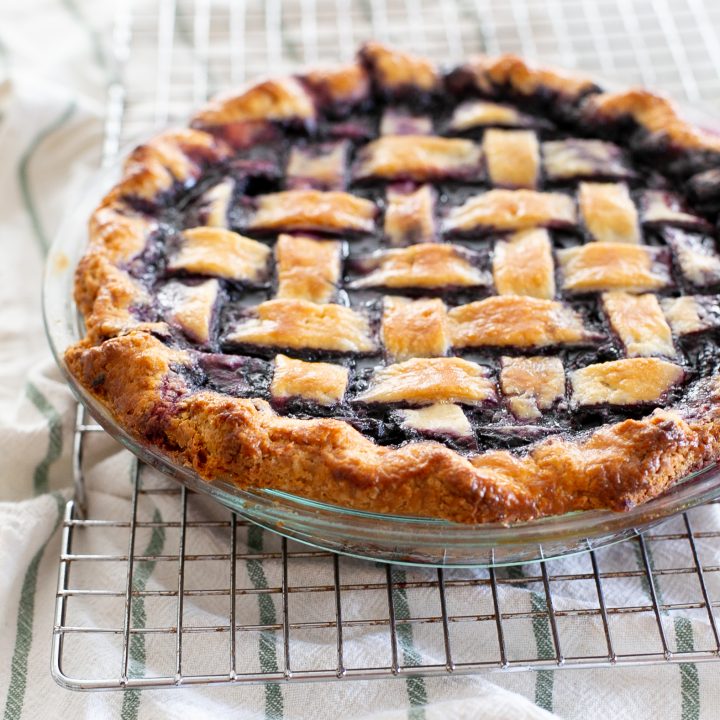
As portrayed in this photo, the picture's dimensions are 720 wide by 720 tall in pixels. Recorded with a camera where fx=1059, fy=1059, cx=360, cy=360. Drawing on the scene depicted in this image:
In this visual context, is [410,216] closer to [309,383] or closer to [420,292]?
[420,292]

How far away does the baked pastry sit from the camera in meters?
1.46

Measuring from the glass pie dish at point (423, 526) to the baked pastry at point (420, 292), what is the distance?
0.06ft

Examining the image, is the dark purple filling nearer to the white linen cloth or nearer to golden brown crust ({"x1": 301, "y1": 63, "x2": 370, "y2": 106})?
golden brown crust ({"x1": 301, "y1": 63, "x2": 370, "y2": 106})

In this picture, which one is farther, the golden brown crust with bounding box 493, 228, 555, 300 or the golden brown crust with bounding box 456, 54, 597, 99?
the golden brown crust with bounding box 456, 54, 597, 99

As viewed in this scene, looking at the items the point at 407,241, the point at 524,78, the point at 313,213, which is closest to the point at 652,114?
the point at 524,78

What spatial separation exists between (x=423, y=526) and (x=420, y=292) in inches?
20.3

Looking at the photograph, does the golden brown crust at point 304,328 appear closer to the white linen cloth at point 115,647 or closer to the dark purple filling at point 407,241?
the dark purple filling at point 407,241

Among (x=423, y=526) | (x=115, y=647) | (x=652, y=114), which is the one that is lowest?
(x=115, y=647)

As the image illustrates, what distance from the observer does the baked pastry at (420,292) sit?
1462 mm

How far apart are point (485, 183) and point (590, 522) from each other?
84 centimetres

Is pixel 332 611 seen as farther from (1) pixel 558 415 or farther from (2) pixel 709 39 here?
(2) pixel 709 39

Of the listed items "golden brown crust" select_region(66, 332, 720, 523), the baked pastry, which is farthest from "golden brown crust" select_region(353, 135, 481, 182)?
"golden brown crust" select_region(66, 332, 720, 523)

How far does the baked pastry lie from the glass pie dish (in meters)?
0.02

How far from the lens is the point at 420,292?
180 cm
